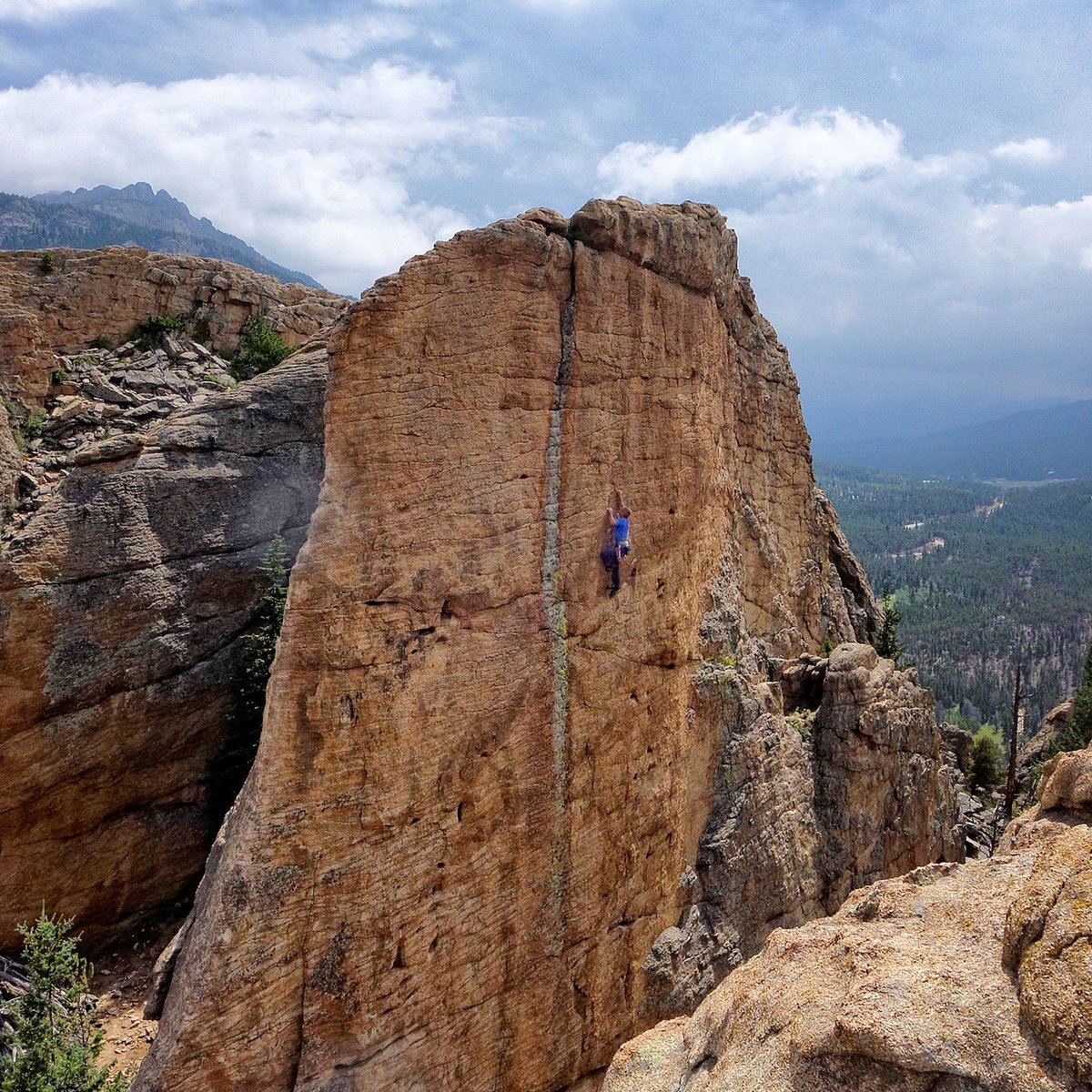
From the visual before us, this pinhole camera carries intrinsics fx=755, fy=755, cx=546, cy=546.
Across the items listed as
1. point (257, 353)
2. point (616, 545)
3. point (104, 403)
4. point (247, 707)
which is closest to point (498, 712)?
point (616, 545)

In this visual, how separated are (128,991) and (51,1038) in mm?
4517

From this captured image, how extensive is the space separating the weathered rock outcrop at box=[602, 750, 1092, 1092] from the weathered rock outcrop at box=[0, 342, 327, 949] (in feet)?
45.9

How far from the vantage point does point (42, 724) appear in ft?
54.6

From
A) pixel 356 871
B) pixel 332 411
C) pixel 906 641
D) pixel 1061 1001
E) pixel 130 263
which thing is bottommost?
pixel 906 641

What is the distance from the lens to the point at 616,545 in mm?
13711

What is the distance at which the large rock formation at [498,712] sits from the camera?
10742 millimetres

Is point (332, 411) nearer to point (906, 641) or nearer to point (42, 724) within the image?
point (42, 724)

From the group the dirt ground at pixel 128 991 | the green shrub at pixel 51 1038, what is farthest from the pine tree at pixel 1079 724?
the green shrub at pixel 51 1038

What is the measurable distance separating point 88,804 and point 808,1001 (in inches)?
662

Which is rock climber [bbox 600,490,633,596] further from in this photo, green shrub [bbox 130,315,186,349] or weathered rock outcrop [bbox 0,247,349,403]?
green shrub [bbox 130,315,186,349]

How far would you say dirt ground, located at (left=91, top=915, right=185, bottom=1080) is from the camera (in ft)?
47.3

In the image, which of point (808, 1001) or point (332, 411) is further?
point (332, 411)

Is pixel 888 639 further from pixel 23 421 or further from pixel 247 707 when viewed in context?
pixel 23 421

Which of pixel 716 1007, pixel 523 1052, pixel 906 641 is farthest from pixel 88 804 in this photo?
pixel 906 641
